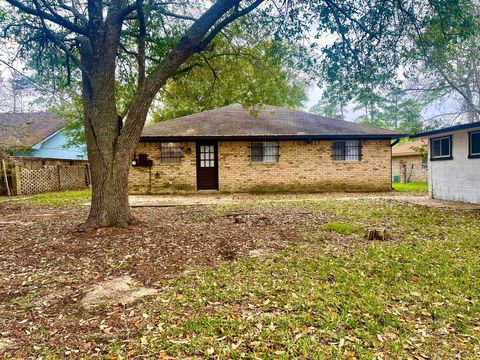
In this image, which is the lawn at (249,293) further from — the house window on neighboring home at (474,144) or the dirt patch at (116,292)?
the house window on neighboring home at (474,144)

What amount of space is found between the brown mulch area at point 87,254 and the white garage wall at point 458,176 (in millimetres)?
5207

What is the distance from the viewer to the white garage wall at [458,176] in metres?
9.15

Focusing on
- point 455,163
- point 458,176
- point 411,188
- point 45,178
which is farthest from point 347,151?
point 45,178

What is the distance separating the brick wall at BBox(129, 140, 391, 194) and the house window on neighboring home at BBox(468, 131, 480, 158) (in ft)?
15.6

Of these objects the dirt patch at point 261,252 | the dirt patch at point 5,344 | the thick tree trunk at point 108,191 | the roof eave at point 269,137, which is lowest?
the dirt patch at point 5,344

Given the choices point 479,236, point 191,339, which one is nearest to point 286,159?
point 479,236

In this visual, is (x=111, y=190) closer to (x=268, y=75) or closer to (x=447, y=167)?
(x=268, y=75)

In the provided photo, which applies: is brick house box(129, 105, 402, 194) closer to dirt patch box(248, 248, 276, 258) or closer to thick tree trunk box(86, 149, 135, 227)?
thick tree trunk box(86, 149, 135, 227)

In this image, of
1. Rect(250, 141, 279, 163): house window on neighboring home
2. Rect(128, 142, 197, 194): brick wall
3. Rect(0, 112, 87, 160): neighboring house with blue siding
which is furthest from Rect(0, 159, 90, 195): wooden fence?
Rect(250, 141, 279, 163): house window on neighboring home

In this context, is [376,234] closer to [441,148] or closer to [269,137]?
[441,148]

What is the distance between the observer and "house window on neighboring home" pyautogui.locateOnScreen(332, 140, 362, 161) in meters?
13.9

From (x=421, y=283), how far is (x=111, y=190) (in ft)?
16.8

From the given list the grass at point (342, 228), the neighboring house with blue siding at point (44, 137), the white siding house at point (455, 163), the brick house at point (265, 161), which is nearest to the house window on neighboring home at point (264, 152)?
the brick house at point (265, 161)

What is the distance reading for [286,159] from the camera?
13.8m
